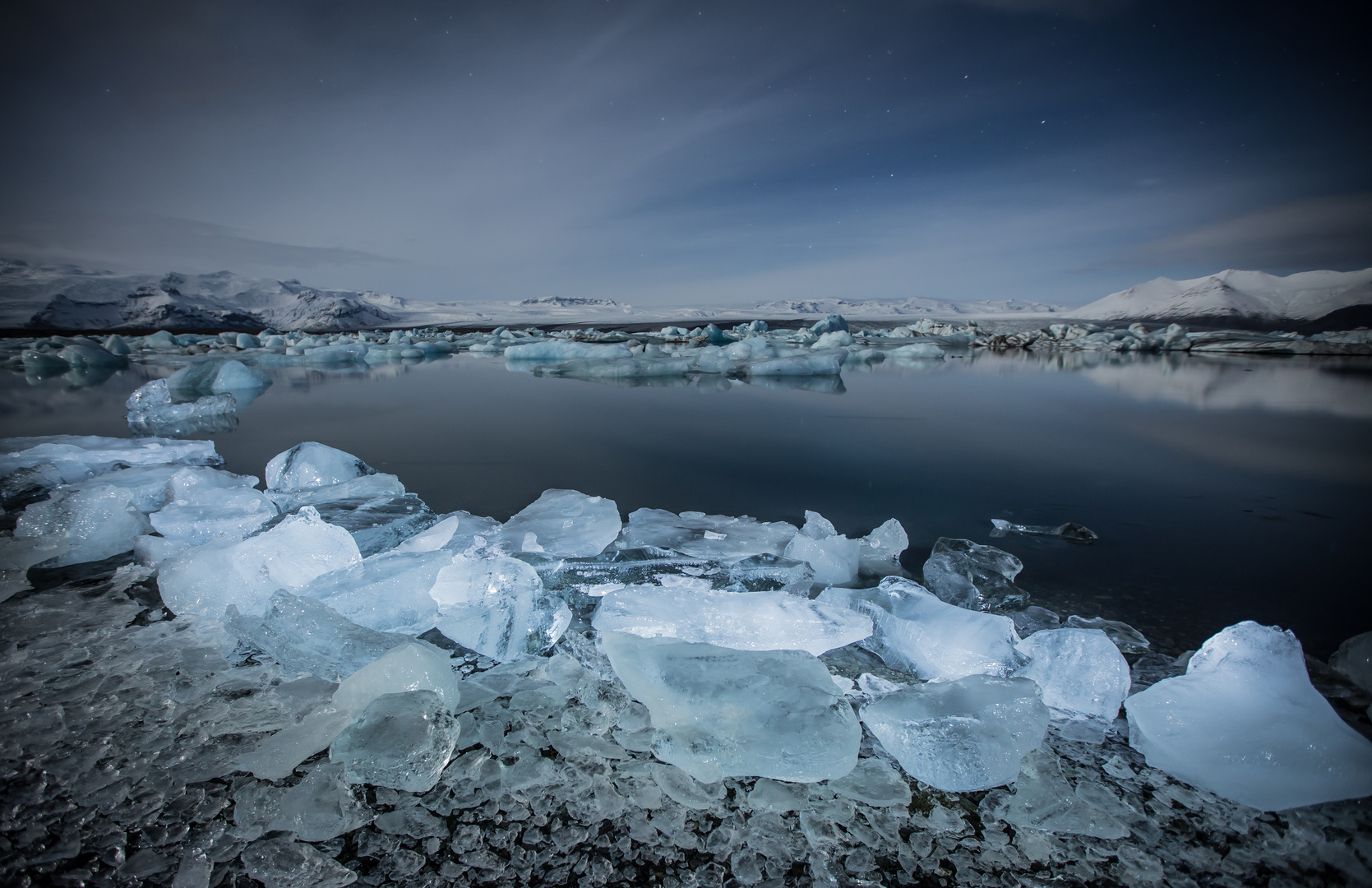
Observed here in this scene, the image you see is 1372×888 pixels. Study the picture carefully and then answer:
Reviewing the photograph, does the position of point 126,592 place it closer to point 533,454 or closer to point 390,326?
point 533,454

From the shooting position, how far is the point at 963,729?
0.88 m

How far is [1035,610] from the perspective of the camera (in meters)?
1.38

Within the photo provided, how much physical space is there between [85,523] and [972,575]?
8.90 ft

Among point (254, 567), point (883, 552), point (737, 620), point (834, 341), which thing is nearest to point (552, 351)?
point (834, 341)

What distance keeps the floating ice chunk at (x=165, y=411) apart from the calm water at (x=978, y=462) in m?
0.17

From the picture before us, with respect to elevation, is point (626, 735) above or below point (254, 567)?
below

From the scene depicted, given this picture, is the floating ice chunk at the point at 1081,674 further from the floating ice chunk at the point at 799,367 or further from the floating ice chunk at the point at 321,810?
the floating ice chunk at the point at 799,367

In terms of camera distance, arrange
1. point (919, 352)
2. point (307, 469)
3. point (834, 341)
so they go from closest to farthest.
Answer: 1. point (307, 469)
2. point (919, 352)
3. point (834, 341)

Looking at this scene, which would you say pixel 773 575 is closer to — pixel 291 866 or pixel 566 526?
pixel 566 526

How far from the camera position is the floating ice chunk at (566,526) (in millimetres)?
1673

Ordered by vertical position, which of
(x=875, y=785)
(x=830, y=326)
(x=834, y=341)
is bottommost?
(x=875, y=785)

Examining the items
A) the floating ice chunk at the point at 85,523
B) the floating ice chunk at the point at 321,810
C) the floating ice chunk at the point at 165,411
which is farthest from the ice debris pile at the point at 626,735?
the floating ice chunk at the point at 165,411

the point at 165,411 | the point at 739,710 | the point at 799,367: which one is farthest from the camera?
the point at 799,367

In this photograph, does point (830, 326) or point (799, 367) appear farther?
point (830, 326)
